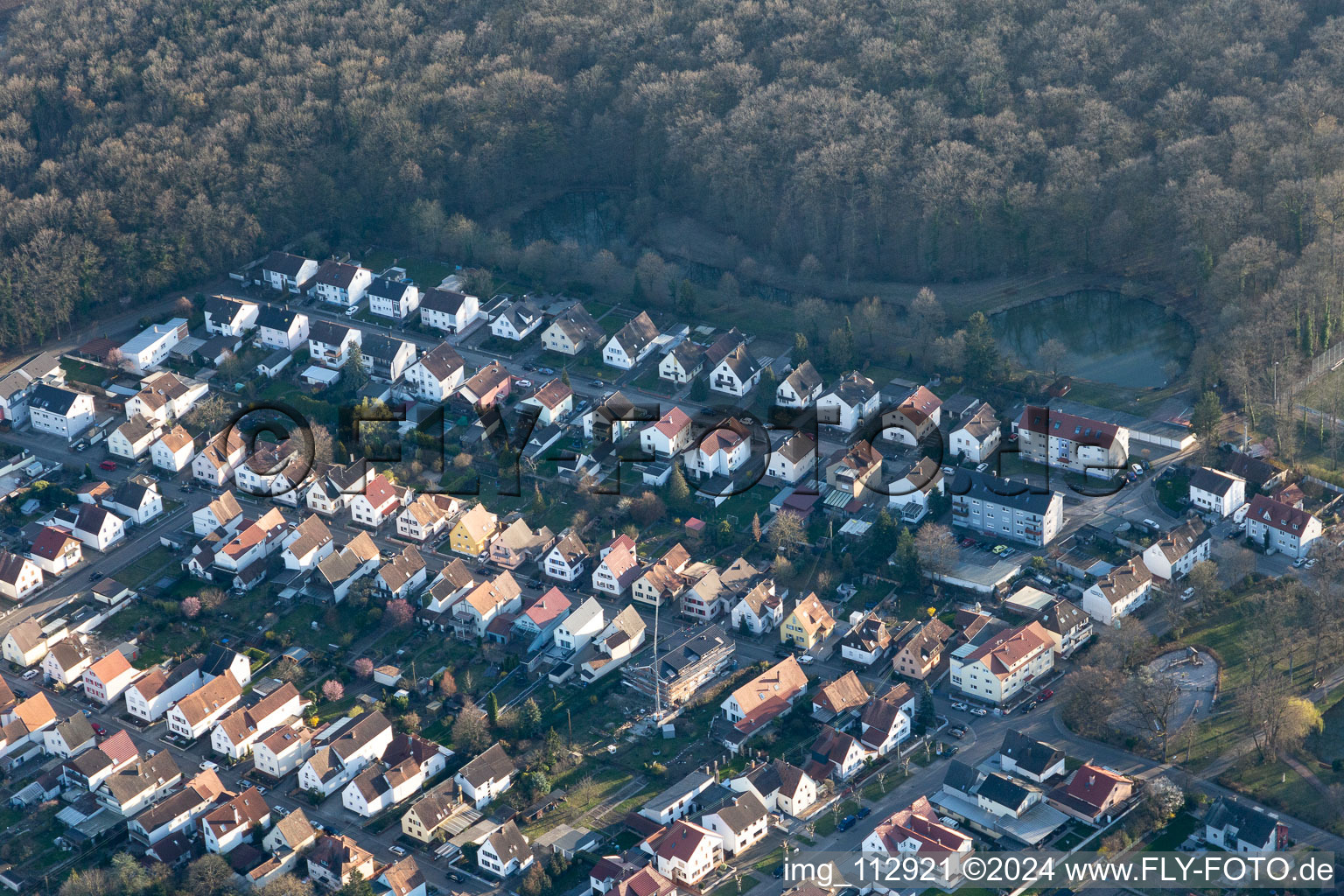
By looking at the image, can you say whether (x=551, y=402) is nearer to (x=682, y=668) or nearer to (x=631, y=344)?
(x=631, y=344)

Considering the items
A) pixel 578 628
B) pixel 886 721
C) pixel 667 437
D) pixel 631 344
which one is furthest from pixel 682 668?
pixel 631 344

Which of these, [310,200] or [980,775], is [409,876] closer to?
[980,775]

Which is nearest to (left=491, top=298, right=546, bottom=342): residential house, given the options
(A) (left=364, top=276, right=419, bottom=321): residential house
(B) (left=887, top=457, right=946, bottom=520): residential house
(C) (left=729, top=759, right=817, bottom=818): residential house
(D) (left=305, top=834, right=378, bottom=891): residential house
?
(A) (left=364, top=276, right=419, bottom=321): residential house

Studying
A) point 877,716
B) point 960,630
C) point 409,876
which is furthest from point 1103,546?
point 409,876

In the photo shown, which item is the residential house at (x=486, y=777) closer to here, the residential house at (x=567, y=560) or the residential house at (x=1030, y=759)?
the residential house at (x=567, y=560)

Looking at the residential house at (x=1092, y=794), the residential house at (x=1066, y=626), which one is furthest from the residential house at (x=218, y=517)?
the residential house at (x=1092, y=794)

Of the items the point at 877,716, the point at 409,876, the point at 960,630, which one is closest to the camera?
the point at 409,876
